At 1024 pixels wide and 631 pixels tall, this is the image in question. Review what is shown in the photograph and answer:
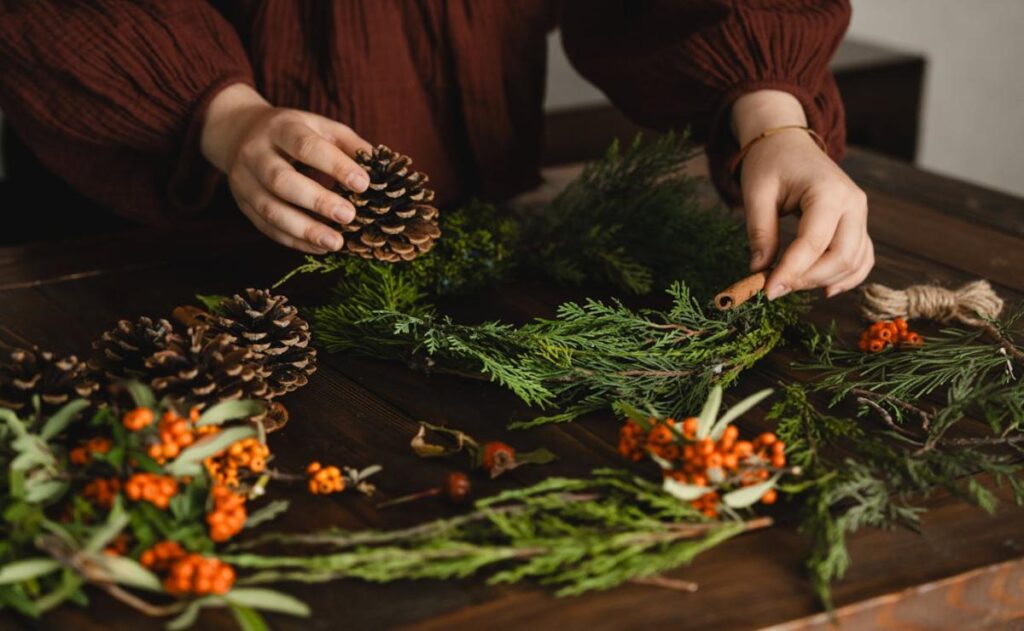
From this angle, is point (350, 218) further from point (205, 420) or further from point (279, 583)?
point (279, 583)

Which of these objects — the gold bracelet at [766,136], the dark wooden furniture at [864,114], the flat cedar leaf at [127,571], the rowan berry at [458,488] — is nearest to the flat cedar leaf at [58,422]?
the flat cedar leaf at [127,571]

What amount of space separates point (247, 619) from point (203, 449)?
0.13 m

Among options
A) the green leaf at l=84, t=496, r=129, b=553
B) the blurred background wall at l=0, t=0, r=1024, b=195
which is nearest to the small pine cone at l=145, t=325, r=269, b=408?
the green leaf at l=84, t=496, r=129, b=553

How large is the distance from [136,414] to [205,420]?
0.05m

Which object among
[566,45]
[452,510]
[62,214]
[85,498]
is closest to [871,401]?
[452,510]

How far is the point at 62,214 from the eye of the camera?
6.97ft

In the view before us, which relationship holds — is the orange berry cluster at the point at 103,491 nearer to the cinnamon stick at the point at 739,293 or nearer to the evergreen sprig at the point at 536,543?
the evergreen sprig at the point at 536,543

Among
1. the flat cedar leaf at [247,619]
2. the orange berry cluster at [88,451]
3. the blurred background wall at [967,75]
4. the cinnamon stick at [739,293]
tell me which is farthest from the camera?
the blurred background wall at [967,75]

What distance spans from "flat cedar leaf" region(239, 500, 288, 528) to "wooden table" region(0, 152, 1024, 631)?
2 centimetres

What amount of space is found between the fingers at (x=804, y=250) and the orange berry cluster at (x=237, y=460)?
444 millimetres

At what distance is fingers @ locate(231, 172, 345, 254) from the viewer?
0.95 m

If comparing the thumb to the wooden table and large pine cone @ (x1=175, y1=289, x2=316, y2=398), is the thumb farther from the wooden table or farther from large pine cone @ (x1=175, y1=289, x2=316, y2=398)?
large pine cone @ (x1=175, y1=289, x2=316, y2=398)

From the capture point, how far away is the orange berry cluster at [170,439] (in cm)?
68

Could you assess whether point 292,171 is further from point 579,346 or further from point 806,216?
point 806,216
